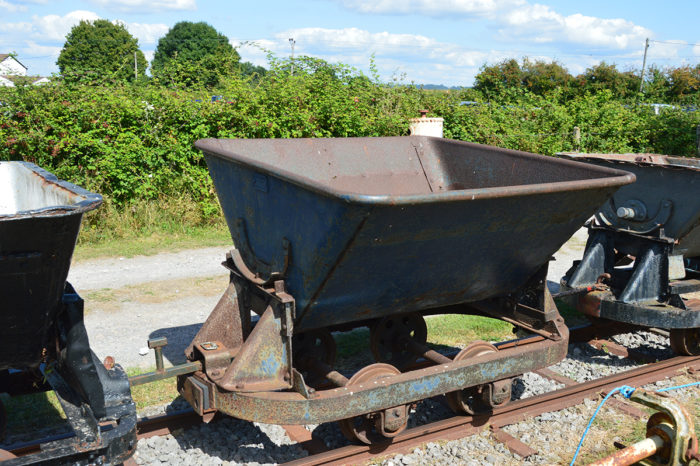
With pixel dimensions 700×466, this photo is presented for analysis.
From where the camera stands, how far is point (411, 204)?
319 cm

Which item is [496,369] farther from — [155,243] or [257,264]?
[155,243]

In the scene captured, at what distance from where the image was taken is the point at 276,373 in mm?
3887

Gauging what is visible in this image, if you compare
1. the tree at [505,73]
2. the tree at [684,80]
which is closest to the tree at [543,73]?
the tree at [505,73]

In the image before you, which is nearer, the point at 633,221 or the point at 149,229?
the point at 633,221

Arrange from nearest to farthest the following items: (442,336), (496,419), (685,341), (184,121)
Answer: (496,419)
(685,341)
(442,336)
(184,121)

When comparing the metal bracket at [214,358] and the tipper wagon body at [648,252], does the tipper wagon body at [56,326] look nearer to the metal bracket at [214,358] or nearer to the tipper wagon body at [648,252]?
the metal bracket at [214,358]

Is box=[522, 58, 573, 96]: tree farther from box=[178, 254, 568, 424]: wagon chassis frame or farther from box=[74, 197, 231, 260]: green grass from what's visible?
box=[178, 254, 568, 424]: wagon chassis frame

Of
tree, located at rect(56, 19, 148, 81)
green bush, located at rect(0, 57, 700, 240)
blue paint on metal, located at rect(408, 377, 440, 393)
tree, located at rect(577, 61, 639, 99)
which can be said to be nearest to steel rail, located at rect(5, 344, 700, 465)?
blue paint on metal, located at rect(408, 377, 440, 393)

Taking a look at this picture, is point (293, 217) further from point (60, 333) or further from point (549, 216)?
point (549, 216)

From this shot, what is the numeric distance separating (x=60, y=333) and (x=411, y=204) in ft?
6.46

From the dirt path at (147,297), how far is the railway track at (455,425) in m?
1.27

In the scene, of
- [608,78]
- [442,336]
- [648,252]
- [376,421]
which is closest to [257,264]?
[376,421]

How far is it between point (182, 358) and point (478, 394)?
272 centimetres

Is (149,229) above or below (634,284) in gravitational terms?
below
